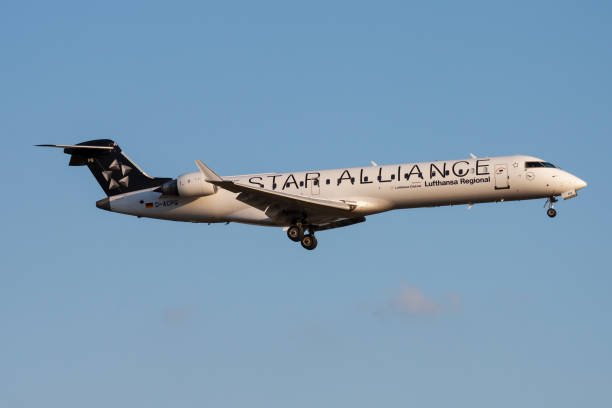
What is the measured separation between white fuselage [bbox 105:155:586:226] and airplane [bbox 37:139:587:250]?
39mm

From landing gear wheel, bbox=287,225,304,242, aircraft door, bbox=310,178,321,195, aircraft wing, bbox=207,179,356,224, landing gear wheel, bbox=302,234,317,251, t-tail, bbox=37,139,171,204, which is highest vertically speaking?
t-tail, bbox=37,139,171,204

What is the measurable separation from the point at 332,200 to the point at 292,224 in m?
2.07

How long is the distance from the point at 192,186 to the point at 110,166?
5.04 m

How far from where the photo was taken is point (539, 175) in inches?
1580

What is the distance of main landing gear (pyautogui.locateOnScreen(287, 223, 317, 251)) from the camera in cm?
4197

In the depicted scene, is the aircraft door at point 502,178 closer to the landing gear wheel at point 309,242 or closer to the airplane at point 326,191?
the airplane at point 326,191

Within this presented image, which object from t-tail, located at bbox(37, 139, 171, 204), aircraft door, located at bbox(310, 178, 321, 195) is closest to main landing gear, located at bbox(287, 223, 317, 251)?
aircraft door, located at bbox(310, 178, 321, 195)

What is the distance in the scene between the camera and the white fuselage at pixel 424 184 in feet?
132

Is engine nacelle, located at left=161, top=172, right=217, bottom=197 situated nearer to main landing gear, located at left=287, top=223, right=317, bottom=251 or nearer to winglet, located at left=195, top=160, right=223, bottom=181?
winglet, located at left=195, top=160, right=223, bottom=181

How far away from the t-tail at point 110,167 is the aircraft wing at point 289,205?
561cm

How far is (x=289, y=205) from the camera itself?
41062mm

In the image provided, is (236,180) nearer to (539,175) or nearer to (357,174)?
(357,174)

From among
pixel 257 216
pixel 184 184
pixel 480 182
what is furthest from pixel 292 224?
pixel 480 182

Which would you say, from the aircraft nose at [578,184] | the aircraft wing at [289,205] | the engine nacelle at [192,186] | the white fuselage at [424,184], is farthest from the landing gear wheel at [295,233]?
the aircraft nose at [578,184]
